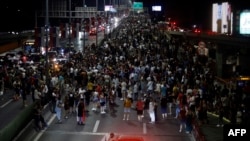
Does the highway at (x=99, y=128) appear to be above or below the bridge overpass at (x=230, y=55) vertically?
below

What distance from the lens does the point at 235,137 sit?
985 centimetres

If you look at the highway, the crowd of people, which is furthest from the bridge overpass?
the highway

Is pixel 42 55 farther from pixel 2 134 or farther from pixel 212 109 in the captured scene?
pixel 2 134

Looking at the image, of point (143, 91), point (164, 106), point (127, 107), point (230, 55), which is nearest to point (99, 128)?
point (127, 107)

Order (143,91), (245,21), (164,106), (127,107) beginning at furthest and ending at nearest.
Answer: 1. (245,21)
2. (143,91)
3. (127,107)
4. (164,106)

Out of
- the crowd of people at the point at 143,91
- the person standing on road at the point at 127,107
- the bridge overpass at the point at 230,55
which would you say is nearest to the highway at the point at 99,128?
the person standing on road at the point at 127,107

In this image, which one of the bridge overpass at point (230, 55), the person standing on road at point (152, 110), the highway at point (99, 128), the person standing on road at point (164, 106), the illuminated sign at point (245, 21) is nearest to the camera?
the highway at point (99, 128)

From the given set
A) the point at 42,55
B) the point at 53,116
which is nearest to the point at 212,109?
the point at 53,116

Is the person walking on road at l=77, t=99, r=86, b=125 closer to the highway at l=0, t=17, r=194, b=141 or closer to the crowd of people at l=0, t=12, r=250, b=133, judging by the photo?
the crowd of people at l=0, t=12, r=250, b=133

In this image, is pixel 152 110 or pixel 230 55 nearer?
pixel 152 110

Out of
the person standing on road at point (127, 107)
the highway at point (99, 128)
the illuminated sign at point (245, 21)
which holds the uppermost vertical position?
the illuminated sign at point (245, 21)

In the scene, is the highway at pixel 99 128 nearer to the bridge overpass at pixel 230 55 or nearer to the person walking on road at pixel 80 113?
the person walking on road at pixel 80 113

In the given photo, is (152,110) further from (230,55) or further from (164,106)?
(230,55)

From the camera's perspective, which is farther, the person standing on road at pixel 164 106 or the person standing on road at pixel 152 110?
the person standing on road at pixel 164 106
